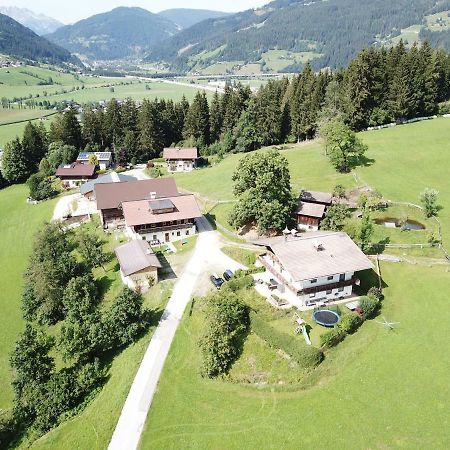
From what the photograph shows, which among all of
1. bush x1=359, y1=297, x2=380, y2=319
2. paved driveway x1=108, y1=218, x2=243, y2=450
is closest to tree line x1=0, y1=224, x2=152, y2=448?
paved driveway x1=108, y1=218, x2=243, y2=450

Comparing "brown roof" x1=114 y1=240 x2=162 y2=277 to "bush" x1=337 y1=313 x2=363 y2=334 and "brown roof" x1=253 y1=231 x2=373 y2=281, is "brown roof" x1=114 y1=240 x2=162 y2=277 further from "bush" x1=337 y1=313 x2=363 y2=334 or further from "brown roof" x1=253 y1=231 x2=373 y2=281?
"bush" x1=337 y1=313 x2=363 y2=334

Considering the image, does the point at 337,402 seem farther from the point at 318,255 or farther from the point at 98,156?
the point at 98,156

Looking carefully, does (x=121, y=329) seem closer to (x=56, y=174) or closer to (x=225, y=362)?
(x=225, y=362)

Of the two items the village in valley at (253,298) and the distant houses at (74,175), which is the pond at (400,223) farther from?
the distant houses at (74,175)

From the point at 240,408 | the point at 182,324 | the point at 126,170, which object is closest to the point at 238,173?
the point at 182,324

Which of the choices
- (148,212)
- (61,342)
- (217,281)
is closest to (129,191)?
(148,212)

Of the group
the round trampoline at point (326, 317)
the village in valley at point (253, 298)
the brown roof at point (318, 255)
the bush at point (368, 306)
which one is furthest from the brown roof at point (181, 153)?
the bush at point (368, 306)
